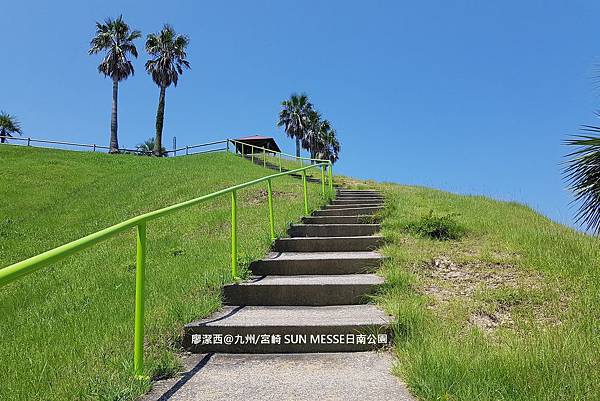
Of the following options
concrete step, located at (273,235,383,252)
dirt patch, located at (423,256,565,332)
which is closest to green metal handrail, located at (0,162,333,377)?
dirt patch, located at (423,256,565,332)

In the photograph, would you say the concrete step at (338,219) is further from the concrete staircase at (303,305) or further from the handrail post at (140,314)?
the handrail post at (140,314)

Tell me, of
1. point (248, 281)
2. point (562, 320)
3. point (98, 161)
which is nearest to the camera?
point (562, 320)

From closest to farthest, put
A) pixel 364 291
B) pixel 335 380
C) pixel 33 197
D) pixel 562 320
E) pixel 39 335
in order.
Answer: pixel 335 380
pixel 562 320
pixel 39 335
pixel 364 291
pixel 33 197

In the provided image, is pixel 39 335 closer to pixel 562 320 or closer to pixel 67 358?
pixel 67 358

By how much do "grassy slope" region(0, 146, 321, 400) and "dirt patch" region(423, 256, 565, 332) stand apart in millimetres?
2294

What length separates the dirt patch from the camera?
13.8ft

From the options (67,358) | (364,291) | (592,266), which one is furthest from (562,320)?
(67,358)

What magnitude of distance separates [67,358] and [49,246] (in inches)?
322

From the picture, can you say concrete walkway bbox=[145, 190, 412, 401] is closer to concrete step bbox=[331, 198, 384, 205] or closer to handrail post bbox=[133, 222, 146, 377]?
handrail post bbox=[133, 222, 146, 377]

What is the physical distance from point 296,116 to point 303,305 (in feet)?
138

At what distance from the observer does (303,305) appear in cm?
509

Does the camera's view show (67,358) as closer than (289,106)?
Yes

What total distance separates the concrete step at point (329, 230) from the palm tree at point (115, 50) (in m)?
32.4

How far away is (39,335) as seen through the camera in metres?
4.32
